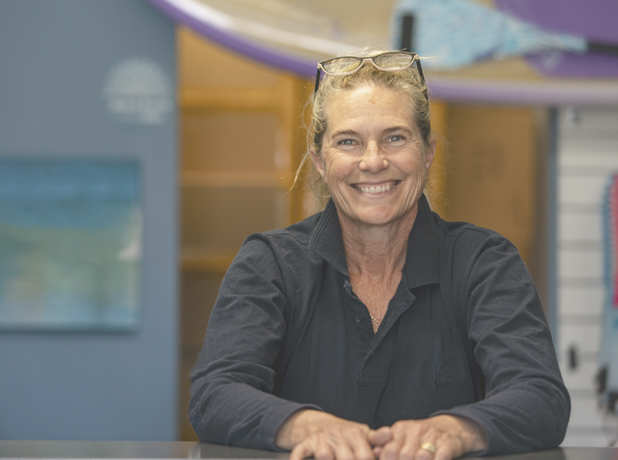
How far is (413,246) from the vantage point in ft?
4.60

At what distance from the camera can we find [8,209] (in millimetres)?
3057

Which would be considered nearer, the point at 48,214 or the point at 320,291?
the point at 320,291

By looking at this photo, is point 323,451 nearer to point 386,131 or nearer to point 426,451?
point 426,451

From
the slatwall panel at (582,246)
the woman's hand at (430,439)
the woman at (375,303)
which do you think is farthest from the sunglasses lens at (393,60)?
the slatwall panel at (582,246)

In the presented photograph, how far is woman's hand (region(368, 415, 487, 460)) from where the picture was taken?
0.88 m

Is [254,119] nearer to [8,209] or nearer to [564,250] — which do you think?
[8,209]

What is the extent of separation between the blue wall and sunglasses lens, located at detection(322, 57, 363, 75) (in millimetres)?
1767

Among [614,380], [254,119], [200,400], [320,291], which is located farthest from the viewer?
[254,119]

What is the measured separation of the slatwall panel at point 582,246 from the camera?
3.15m

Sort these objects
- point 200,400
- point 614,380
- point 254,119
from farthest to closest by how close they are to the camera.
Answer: point 254,119 < point 614,380 < point 200,400

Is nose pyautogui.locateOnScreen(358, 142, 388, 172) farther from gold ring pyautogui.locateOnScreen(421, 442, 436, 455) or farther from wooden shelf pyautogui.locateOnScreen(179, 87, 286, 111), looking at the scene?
wooden shelf pyautogui.locateOnScreen(179, 87, 286, 111)

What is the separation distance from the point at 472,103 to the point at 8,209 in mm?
2320

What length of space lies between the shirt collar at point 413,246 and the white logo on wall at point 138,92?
1855mm

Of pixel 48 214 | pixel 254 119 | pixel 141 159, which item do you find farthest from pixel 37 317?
pixel 254 119
